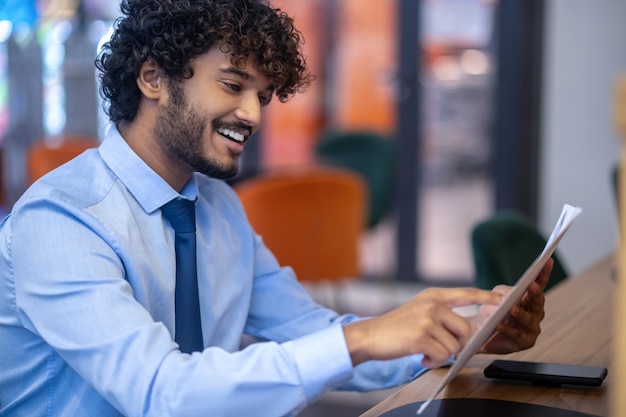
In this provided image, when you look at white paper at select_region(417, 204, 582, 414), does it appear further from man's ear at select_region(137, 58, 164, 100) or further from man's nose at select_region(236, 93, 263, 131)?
man's ear at select_region(137, 58, 164, 100)

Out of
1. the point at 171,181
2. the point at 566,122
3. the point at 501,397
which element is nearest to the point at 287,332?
the point at 171,181

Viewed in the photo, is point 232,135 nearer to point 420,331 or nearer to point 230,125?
point 230,125

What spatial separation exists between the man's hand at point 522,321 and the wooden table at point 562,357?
5cm

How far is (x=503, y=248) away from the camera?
223 cm

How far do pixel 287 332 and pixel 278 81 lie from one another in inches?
18.0

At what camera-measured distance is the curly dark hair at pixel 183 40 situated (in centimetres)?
149

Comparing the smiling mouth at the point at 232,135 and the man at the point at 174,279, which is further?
the smiling mouth at the point at 232,135

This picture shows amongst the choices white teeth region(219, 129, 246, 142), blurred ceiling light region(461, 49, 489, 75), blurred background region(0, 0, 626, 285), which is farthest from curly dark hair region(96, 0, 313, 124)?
blurred ceiling light region(461, 49, 489, 75)

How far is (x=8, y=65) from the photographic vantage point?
19.4 ft

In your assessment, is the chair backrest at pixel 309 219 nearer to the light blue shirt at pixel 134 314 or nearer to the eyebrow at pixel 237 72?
the light blue shirt at pixel 134 314

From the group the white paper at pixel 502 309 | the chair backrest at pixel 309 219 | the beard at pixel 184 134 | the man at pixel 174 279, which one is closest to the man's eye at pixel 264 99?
the man at pixel 174 279

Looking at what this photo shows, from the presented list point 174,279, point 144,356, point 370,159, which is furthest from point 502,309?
point 370,159

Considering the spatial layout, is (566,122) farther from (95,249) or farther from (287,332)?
(95,249)

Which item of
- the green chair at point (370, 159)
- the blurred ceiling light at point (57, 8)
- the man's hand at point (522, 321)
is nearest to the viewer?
the man's hand at point (522, 321)
